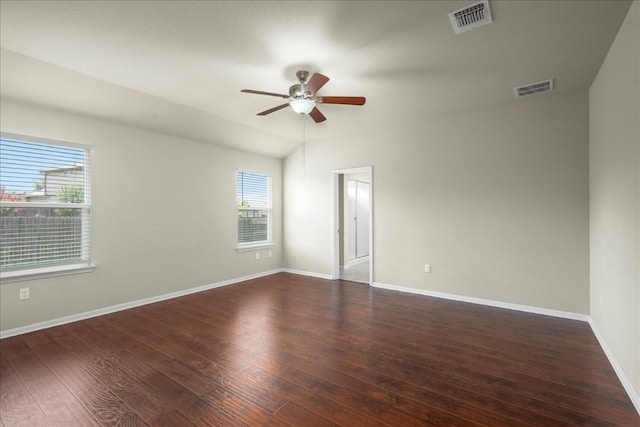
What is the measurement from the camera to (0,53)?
8.61ft

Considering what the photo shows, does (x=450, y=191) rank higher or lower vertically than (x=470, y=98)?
lower

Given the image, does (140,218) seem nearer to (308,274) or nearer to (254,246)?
(254,246)

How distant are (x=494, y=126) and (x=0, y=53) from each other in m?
5.41

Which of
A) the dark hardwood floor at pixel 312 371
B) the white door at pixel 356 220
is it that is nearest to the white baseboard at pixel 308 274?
the white door at pixel 356 220

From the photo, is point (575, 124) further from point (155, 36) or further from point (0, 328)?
point (0, 328)

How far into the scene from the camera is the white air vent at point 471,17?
2092 mm

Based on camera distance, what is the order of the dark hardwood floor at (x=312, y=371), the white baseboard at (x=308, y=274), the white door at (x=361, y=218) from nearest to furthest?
the dark hardwood floor at (x=312, y=371) → the white baseboard at (x=308, y=274) → the white door at (x=361, y=218)

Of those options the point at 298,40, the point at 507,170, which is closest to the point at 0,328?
the point at 298,40

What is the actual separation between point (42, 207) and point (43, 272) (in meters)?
0.73

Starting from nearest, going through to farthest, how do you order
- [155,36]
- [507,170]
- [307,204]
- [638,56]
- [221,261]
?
[638,56] < [155,36] < [507,170] < [221,261] < [307,204]

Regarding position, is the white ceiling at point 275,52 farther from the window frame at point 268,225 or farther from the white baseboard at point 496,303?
the white baseboard at point 496,303

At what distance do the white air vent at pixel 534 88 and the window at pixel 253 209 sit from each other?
14.6 feet

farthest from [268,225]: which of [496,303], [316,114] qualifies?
[496,303]

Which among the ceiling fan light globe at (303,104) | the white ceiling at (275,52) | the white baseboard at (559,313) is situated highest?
the white ceiling at (275,52)
